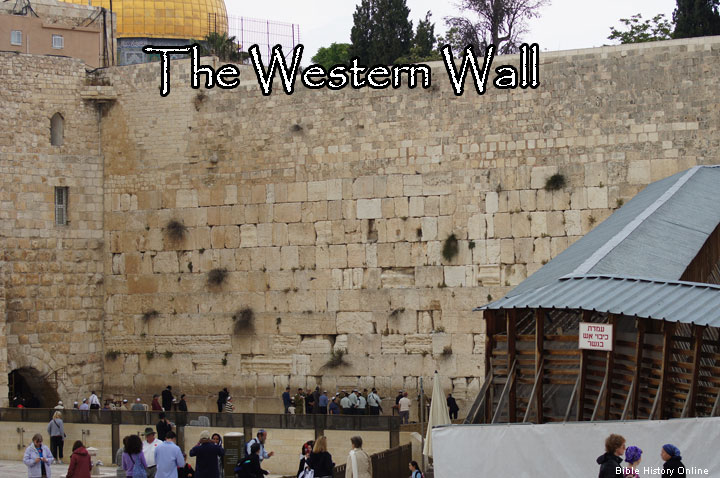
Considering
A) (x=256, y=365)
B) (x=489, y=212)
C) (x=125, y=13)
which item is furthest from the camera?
(x=125, y=13)

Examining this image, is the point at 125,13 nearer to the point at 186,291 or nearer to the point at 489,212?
the point at 186,291

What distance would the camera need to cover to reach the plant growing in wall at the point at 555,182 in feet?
65.8

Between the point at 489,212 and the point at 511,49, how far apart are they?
52.1ft

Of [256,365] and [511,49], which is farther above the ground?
[511,49]

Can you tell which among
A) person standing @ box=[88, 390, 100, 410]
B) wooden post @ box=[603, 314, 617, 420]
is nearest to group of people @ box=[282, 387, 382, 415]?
person standing @ box=[88, 390, 100, 410]

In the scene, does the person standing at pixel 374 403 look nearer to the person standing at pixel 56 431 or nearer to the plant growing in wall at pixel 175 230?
the plant growing in wall at pixel 175 230

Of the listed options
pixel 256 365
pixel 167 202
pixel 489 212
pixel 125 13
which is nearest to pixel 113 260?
pixel 167 202

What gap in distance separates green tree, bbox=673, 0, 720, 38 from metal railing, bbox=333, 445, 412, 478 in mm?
15363

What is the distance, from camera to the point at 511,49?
116ft

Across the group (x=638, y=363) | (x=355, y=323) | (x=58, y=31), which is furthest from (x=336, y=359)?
(x=638, y=363)

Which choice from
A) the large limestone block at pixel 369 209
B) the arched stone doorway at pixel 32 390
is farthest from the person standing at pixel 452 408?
the arched stone doorway at pixel 32 390

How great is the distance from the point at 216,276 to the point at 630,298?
12.6 meters

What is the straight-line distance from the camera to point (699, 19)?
89.7 feet

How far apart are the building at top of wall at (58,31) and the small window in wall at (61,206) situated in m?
4.19
